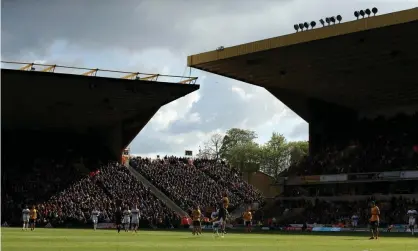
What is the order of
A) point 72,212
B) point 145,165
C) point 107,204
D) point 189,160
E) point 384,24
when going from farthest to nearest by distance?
point 189,160 < point 145,165 < point 107,204 < point 72,212 < point 384,24

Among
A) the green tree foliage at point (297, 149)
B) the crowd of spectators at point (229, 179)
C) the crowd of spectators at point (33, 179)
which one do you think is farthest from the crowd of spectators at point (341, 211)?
the green tree foliage at point (297, 149)

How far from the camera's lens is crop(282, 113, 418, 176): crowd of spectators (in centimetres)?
5859

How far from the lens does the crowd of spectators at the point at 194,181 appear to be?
68375 mm

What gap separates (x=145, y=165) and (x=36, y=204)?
18.0 m

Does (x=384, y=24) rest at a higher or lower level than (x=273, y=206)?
higher

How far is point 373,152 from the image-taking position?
203 feet

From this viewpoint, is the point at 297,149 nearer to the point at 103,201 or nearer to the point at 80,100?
the point at 103,201

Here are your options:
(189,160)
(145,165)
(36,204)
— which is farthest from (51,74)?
(189,160)

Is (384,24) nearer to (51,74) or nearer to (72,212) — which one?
(51,74)

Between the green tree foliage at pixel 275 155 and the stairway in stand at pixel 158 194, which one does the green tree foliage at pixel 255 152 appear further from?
the stairway in stand at pixel 158 194

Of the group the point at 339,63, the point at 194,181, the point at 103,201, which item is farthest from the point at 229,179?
the point at 339,63

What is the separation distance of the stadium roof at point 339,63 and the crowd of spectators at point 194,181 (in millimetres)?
11488

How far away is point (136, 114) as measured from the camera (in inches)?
2721

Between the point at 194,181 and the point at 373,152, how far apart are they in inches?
796
